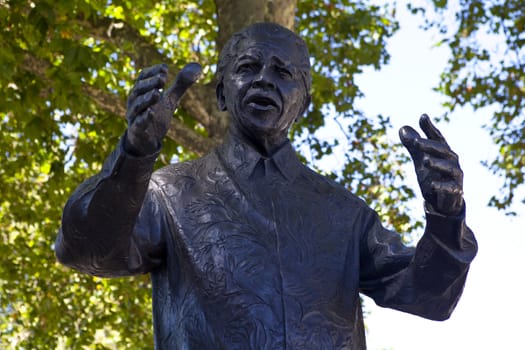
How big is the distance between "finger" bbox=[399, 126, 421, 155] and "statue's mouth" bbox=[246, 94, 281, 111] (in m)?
0.50

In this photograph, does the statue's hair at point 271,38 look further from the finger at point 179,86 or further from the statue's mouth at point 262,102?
the finger at point 179,86

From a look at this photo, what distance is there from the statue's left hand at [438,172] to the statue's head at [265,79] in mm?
546

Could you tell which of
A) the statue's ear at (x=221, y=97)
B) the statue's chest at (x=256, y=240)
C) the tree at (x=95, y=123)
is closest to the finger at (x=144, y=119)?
the statue's chest at (x=256, y=240)

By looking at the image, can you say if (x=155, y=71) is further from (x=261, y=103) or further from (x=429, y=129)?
(x=429, y=129)

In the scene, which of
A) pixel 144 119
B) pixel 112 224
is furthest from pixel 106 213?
pixel 144 119

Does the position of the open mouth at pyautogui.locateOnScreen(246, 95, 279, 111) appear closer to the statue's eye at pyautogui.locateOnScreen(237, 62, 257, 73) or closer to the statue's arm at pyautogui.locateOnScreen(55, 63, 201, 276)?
the statue's eye at pyautogui.locateOnScreen(237, 62, 257, 73)

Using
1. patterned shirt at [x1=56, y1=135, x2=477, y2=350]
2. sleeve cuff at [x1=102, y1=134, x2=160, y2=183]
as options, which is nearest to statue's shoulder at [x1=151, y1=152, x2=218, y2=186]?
patterned shirt at [x1=56, y1=135, x2=477, y2=350]

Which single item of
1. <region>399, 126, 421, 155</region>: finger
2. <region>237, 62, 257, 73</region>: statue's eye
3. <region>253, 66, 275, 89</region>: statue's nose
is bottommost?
<region>399, 126, 421, 155</region>: finger

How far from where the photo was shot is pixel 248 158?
3785mm

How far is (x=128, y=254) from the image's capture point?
350 centimetres

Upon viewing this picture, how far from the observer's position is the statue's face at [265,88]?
366 cm

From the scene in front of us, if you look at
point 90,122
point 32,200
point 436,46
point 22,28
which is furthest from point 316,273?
point 436,46

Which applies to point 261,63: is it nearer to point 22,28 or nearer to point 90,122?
point 22,28

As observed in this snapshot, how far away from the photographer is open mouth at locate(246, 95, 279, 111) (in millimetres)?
3650
